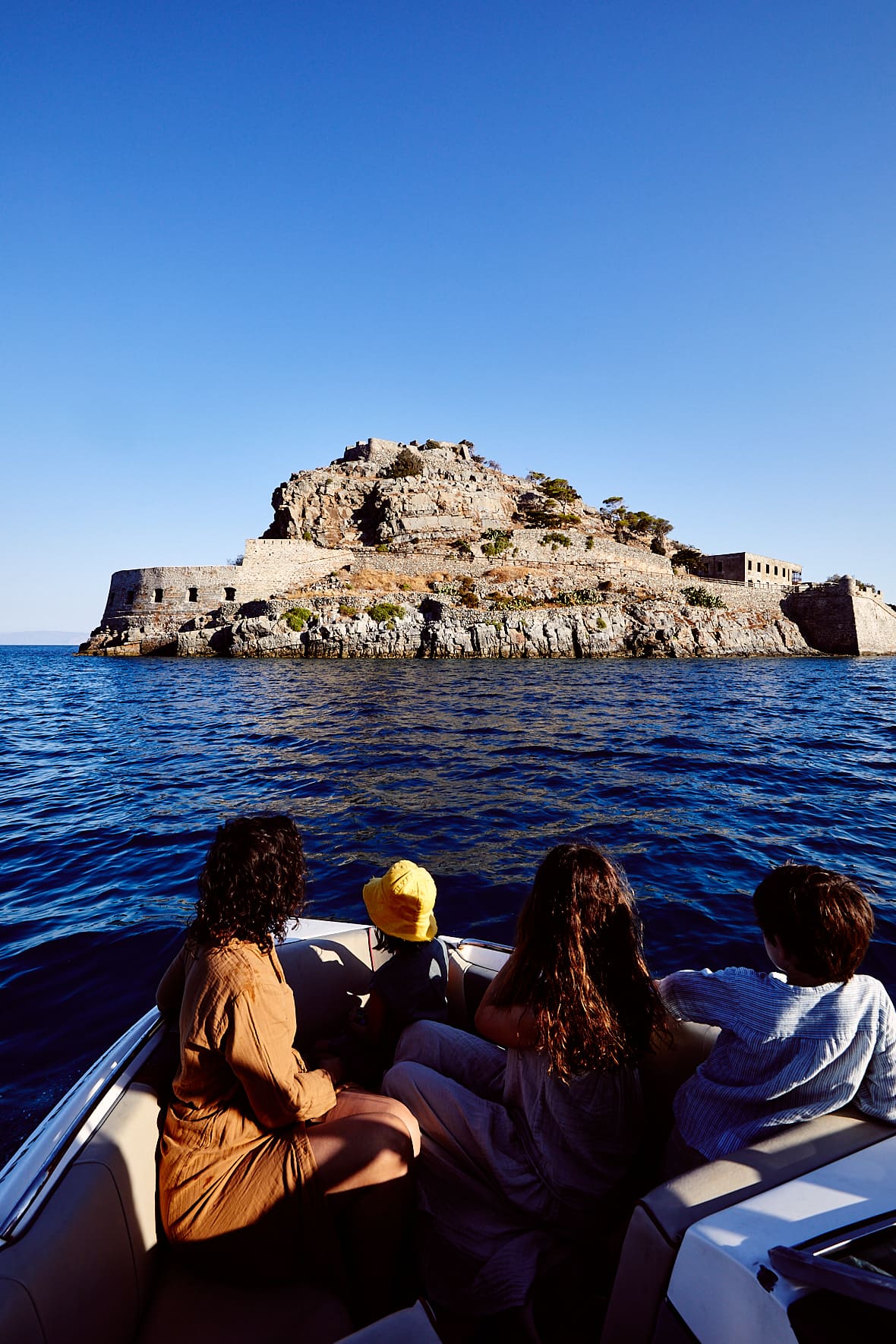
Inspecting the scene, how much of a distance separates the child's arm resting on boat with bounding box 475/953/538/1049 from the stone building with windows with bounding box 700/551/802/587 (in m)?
63.3

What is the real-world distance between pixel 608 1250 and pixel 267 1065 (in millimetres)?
1340

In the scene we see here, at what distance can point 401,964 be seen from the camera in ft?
10.1

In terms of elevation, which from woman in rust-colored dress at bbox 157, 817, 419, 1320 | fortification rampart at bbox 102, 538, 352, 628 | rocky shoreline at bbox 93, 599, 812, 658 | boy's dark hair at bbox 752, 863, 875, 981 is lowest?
woman in rust-colored dress at bbox 157, 817, 419, 1320

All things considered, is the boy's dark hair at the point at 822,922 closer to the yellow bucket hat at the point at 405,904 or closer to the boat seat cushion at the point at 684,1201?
the boat seat cushion at the point at 684,1201

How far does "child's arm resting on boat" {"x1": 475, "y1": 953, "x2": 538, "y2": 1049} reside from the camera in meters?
2.14

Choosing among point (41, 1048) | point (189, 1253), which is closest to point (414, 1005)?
point (189, 1253)

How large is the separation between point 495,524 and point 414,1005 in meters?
62.1

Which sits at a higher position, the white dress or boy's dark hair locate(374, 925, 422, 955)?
boy's dark hair locate(374, 925, 422, 955)

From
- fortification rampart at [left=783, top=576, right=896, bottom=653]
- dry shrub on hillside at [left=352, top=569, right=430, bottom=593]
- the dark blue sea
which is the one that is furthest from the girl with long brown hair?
fortification rampart at [left=783, top=576, right=896, bottom=653]

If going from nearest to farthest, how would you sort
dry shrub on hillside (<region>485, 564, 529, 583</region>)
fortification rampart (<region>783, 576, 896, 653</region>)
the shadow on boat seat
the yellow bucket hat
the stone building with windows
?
the shadow on boat seat
the yellow bucket hat
fortification rampart (<region>783, 576, 896, 653</region>)
dry shrub on hillside (<region>485, 564, 529, 583</region>)
the stone building with windows

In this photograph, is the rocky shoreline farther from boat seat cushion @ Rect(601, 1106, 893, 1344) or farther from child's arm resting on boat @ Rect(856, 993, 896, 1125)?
boat seat cushion @ Rect(601, 1106, 893, 1344)

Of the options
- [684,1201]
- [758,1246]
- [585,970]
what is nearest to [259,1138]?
[585,970]

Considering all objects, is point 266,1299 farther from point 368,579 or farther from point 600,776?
point 368,579

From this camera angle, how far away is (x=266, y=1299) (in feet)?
6.73
